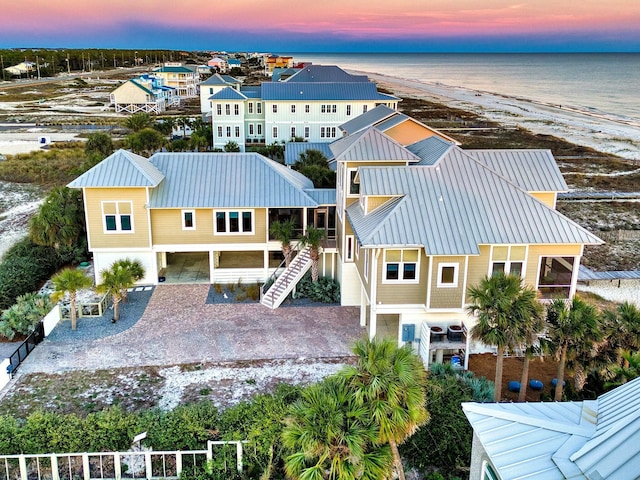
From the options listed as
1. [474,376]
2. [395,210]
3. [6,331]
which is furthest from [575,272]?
[6,331]

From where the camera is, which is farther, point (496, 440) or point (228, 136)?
point (228, 136)

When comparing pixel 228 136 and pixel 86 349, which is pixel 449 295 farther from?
pixel 228 136

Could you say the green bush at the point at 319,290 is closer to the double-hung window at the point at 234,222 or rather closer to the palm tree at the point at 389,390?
the double-hung window at the point at 234,222

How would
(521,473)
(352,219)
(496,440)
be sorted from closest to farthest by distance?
(521,473)
(496,440)
(352,219)

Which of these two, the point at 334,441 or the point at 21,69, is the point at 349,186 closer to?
the point at 334,441

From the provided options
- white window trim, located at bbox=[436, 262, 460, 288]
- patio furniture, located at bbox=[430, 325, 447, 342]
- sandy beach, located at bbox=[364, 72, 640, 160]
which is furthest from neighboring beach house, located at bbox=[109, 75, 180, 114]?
patio furniture, located at bbox=[430, 325, 447, 342]

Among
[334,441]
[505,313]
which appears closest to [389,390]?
[334,441]

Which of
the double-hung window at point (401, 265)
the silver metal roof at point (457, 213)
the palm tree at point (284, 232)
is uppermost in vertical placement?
the silver metal roof at point (457, 213)

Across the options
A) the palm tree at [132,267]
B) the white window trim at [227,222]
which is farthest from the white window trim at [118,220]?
the white window trim at [227,222]
